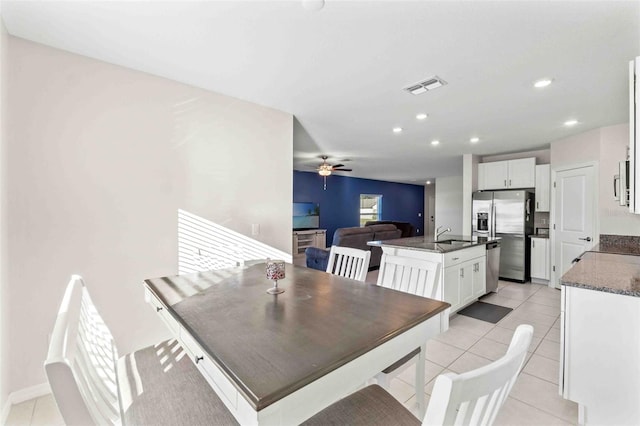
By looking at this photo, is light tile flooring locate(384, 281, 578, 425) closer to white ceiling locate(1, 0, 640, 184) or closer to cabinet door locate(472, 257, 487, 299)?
cabinet door locate(472, 257, 487, 299)

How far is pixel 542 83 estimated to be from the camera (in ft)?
8.26

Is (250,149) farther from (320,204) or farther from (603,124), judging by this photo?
(320,204)

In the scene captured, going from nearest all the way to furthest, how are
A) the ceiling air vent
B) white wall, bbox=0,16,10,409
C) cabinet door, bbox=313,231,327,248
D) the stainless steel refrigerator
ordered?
1. white wall, bbox=0,16,10,409
2. the ceiling air vent
3. the stainless steel refrigerator
4. cabinet door, bbox=313,231,327,248

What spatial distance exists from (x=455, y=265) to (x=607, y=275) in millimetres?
1411

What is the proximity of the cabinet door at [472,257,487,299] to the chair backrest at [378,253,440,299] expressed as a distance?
2.23 meters

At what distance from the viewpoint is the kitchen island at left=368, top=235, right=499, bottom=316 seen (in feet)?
9.94

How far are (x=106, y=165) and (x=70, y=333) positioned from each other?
177 centimetres

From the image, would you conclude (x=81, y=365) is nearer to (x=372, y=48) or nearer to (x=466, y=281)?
(x=372, y=48)

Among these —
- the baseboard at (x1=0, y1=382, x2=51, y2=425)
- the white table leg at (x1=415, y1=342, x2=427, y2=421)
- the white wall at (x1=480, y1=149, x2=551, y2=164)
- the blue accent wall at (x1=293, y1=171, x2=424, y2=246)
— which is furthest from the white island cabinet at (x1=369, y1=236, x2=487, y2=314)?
the blue accent wall at (x1=293, y1=171, x2=424, y2=246)

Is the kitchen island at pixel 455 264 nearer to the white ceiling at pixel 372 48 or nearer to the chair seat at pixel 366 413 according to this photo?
the white ceiling at pixel 372 48

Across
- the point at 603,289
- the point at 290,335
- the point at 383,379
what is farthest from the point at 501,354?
the point at 290,335

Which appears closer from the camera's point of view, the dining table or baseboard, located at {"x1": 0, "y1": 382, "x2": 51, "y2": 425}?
the dining table

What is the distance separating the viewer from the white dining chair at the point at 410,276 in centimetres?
162

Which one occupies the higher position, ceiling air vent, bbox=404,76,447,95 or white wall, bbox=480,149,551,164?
ceiling air vent, bbox=404,76,447,95
